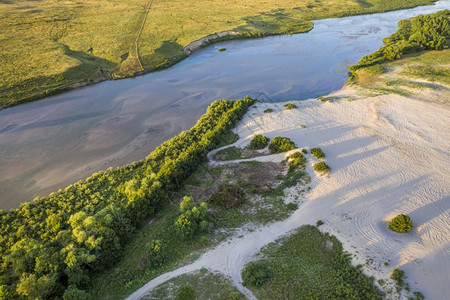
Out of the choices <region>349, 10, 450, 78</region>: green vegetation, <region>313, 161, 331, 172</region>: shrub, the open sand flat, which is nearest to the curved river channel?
<region>349, 10, 450, 78</region>: green vegetation

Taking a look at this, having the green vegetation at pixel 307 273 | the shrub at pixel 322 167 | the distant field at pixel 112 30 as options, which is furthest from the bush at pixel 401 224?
the distant field at pixel 112 30

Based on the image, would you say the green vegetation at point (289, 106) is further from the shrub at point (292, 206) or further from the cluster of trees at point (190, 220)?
the cluster of trees at point (190, 220)

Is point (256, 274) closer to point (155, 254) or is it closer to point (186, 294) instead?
point (186, 294)

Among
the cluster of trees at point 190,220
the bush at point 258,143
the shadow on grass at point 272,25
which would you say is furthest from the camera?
the shadow on grass at point 272,25

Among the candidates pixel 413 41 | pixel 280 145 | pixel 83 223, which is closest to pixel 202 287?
pixel 83 223

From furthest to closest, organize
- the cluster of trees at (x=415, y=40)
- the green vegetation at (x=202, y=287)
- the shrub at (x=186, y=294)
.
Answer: the cluster of trees at (x=415, y=40), the green vegetation at (x=202, y=287), the shrub at (x=186, y=294)

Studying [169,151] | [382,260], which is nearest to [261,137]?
[169,151]
